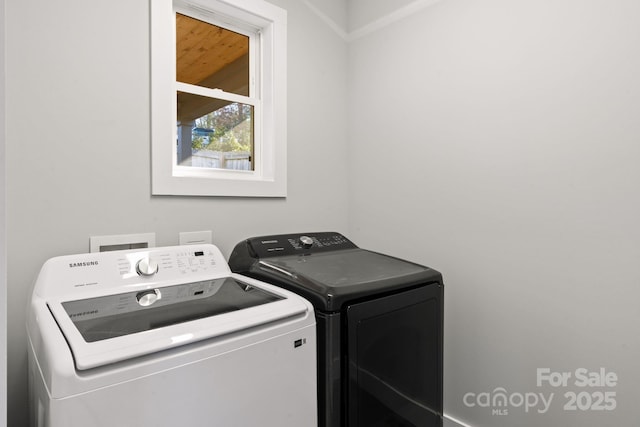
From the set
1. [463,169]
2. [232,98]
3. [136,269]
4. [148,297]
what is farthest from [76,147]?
[463,169]

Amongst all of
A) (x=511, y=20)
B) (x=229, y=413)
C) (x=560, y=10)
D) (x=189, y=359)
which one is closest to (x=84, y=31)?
(x=189, y=359)

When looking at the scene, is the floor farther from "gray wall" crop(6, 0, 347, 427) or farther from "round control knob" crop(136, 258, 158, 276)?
"round control knob" crop(136, 258, 158, 276)

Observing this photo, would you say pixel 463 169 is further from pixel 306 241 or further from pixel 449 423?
pixel 449 423

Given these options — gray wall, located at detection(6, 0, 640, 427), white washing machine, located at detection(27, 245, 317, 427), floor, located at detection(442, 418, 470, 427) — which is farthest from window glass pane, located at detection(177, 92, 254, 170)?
floor, located at detection(442, 418, 470, 427)

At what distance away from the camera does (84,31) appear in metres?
1.33

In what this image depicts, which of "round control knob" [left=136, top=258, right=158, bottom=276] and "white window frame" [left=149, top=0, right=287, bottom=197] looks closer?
"round control knob" [left=136, top=258, right=158, bottom=276]

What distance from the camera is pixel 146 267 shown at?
1269mm

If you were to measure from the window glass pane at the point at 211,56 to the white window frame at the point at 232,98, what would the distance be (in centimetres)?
4

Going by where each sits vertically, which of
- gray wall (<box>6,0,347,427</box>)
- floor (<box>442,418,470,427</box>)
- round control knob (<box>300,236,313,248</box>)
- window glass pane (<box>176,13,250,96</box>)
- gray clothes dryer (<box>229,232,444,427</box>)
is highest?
window glass pane (<box>176,13,250,96</box>)

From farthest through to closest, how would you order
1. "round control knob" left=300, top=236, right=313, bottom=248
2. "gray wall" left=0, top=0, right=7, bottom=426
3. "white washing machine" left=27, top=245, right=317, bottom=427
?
"round control knob" left=300, top=236, right=313, bottom=248, "white washing machine" left=27, top=245, right=317, bottom=427, "gray wall" left=0, top=0, right=7, bottom=426

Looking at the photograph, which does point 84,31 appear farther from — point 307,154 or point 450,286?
point 450,286

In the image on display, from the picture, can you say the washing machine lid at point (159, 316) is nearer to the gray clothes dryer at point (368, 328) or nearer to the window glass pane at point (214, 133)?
the gray clothes dryer at point (368, 328)

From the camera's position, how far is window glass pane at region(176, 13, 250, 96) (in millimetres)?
1728

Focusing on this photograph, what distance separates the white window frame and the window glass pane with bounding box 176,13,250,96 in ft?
0.13
